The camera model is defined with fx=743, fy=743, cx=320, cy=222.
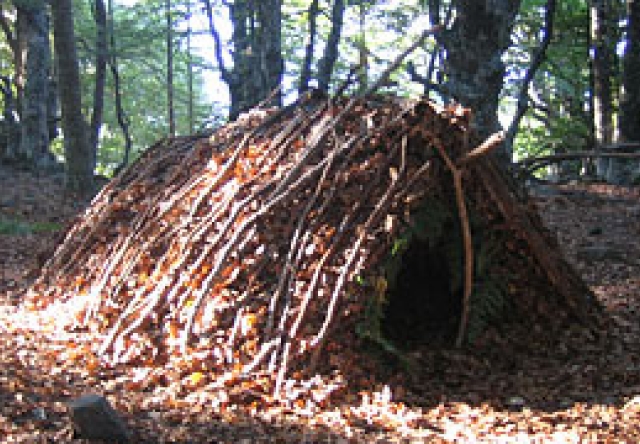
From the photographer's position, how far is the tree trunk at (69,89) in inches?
448

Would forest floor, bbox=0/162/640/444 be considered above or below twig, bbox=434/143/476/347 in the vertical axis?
below

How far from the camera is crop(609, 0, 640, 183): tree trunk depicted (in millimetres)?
11508

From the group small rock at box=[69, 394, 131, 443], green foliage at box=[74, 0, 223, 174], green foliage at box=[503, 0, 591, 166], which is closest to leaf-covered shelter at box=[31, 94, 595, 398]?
small rock at box=[69, 394, 131, 443]

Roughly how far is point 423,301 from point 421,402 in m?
1.52

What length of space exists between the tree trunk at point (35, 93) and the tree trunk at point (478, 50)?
33.6 ft

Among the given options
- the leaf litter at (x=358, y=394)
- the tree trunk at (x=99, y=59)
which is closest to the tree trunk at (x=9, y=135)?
the tree trunk at (x=99, y=59)

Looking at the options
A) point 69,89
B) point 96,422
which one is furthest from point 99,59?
point 96,422

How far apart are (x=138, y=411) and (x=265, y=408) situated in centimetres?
68

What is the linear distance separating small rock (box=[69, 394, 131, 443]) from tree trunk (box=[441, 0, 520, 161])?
217 inches

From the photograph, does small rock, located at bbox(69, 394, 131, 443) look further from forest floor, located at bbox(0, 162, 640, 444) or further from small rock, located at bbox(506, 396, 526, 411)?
small rock, located at bbox(506, 396, 526, 411)

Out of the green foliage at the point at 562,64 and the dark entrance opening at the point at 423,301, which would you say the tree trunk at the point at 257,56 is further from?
the dark entrance opening at the point at 423,301

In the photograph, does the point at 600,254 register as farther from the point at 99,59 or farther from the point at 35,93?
the point at 99,59

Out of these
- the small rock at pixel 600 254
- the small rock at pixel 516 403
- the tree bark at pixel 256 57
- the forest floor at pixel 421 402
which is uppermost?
the tree bark at pixel 256 57

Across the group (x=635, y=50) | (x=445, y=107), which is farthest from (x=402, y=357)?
(x=635, y=50)
